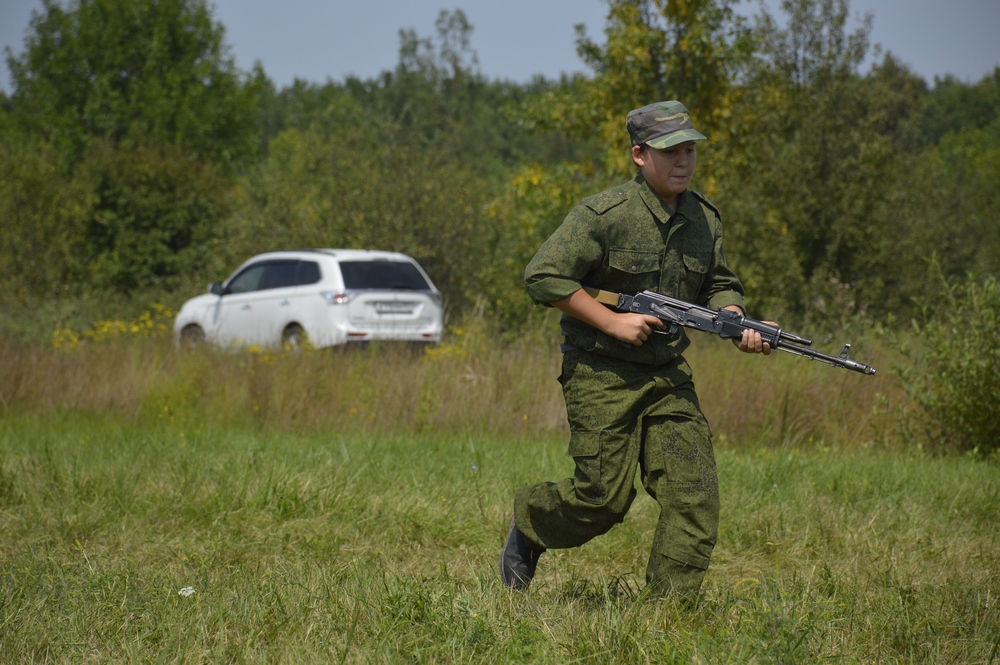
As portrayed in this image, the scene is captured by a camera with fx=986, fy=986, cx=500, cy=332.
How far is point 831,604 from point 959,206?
76.7 ft

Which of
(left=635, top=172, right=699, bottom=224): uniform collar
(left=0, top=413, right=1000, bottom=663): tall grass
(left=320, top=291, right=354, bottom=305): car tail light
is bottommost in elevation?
(left=0, top=413, right=1000, bottom=663): tall grass

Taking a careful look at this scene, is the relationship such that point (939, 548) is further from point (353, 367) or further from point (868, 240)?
point (868, 240)

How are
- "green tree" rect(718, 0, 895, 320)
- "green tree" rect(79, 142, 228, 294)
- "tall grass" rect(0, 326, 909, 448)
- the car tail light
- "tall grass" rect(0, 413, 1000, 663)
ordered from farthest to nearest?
"green tree" rect(79, 142, 228, 294) → "green tree" rect(718, 0, 895, 320) → the car tail light → "tall grass" rect(0, 326, 909, 448) → "tall grass" rect(0, 413, 1000, 663)

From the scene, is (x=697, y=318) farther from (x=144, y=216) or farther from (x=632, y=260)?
(x=144, y=216)

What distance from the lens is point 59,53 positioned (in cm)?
3447

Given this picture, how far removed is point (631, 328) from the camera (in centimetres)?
330

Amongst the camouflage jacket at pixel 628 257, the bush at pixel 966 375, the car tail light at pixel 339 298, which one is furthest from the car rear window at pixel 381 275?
the camouflage jacket at pixel 628 257

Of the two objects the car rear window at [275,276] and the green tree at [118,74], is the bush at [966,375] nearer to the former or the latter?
the car rear window at [275,276]

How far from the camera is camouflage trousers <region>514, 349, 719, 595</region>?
330 cm

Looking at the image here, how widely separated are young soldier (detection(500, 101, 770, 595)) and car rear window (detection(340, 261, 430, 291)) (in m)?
8.61

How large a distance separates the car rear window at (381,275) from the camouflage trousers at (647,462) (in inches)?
340

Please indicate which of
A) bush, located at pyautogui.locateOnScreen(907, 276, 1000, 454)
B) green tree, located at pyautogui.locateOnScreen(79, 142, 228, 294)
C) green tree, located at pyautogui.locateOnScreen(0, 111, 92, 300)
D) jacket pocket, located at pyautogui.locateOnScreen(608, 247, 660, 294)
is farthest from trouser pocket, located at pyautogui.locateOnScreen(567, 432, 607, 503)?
green tree, located at pyautogui.locateOnScreen(79, 142, 228, 294)

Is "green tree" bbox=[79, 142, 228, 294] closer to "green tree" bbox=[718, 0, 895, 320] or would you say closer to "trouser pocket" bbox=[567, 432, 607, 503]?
"green tree" bbox=[718, 0, 895, 320]

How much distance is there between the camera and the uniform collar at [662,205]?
Answer: 3.44m
